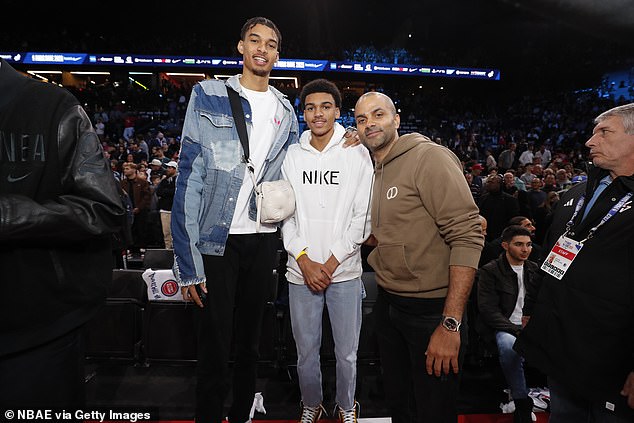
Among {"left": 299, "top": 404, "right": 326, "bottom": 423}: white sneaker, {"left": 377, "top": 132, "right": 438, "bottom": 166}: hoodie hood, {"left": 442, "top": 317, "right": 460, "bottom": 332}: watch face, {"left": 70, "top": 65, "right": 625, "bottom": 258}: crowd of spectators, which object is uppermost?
{"left": 70, "top": 65, "right": 625, "bottom": 258}: crowd of spectators

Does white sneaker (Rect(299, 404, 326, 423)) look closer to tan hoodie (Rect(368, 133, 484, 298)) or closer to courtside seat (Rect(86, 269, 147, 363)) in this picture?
tan hoodie (Rect(368, 133, 484, 298))

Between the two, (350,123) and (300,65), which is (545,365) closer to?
(350,123)

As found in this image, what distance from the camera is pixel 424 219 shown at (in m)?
1.91

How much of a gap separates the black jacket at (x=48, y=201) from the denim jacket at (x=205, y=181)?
85cm

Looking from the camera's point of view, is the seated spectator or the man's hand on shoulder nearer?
the man's hand on shoulder

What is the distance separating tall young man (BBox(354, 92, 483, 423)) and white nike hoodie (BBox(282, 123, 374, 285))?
0.76ft

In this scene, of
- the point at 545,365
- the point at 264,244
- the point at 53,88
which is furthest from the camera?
the point at 264,244

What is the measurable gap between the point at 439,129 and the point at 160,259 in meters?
20.3

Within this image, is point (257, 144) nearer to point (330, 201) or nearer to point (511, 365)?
point (330, 201)

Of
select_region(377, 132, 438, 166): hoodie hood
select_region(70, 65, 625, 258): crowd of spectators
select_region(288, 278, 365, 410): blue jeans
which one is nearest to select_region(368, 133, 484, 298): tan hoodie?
select_region(377, 132, 438, 166): hoodie hood

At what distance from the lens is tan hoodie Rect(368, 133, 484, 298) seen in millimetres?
1800

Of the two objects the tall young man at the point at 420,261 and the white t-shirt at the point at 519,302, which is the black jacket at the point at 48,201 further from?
the white t-shirt at the point at 519,302

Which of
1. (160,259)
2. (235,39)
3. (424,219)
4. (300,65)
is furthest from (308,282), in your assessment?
(235,39)

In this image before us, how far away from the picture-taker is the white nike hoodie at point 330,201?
2.34 m
